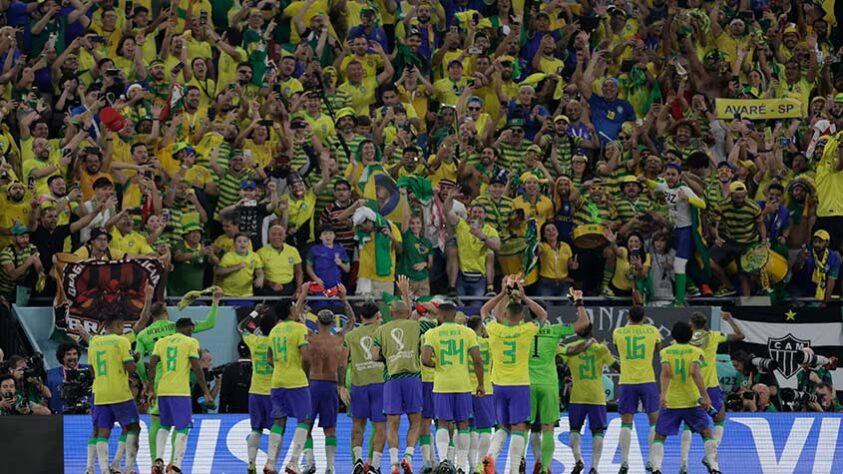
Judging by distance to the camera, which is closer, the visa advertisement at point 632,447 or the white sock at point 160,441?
the white sock at point 160,441

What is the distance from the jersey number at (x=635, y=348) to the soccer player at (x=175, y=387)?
5.32 metres

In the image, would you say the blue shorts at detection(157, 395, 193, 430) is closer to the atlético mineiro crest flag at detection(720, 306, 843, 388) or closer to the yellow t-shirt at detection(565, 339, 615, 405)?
the yellow t-shirt at detection(565, 339, 615, 405)

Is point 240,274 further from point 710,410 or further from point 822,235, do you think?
point 822,235

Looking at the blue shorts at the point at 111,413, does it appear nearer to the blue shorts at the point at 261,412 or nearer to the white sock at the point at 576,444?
the blue shorts at the point at 261,412

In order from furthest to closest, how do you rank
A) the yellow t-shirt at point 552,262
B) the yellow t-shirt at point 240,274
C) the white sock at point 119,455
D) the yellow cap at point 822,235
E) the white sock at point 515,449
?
the yellow cap at point 822,235
the yellow t-shirt at point 552,262
the yellow t-shirt at point 240,274
the white sock at point 119,455
the white sock at point 515,449

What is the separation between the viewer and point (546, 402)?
21.5 metres

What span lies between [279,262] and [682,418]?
263 inches

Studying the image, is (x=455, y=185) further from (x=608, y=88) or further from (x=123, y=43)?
(x=123, y=43)

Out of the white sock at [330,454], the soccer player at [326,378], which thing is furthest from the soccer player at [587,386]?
the white sock at [330,454]

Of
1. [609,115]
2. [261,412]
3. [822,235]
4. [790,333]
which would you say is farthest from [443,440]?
[609,115]

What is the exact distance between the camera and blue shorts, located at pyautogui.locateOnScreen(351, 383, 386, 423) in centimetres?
2134

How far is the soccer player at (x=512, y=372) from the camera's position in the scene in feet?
68.6

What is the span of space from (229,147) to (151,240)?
7.77 ft

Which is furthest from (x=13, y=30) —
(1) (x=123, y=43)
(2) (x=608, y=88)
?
(2) (x=608, y=88)
